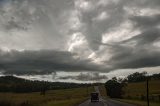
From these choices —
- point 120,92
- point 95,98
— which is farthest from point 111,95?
point 95,98

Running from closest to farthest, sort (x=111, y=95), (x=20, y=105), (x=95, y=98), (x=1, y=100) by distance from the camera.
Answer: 1. (x=1, y=100)
2. (x=20, y=105)
3. (x=95, y=98)
4. (x=111, y=95)

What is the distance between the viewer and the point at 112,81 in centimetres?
13238

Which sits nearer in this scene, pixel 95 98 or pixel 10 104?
pixel 10 104

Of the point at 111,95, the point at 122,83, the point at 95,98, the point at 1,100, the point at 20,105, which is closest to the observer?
the point at 1,100

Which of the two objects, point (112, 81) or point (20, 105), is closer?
point (20, 105)

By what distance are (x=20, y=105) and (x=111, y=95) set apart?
98718 millimetres

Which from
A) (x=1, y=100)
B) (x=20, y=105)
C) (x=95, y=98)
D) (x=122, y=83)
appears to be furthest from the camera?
(x=122, y=83)

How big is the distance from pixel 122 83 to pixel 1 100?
9644cm

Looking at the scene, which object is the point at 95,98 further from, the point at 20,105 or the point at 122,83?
the point at 122,83

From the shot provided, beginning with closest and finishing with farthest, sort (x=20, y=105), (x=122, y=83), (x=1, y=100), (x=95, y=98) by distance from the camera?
(x=1, y=100), (x=20, y=105), (x=95, y=98), (x=122, y=83)

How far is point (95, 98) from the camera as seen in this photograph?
274 ft

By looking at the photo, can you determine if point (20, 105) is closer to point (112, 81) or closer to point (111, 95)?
point (112, 81)

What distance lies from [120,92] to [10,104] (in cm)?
9778

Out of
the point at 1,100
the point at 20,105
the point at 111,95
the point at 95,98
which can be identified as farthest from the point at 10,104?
the point at 111,95
